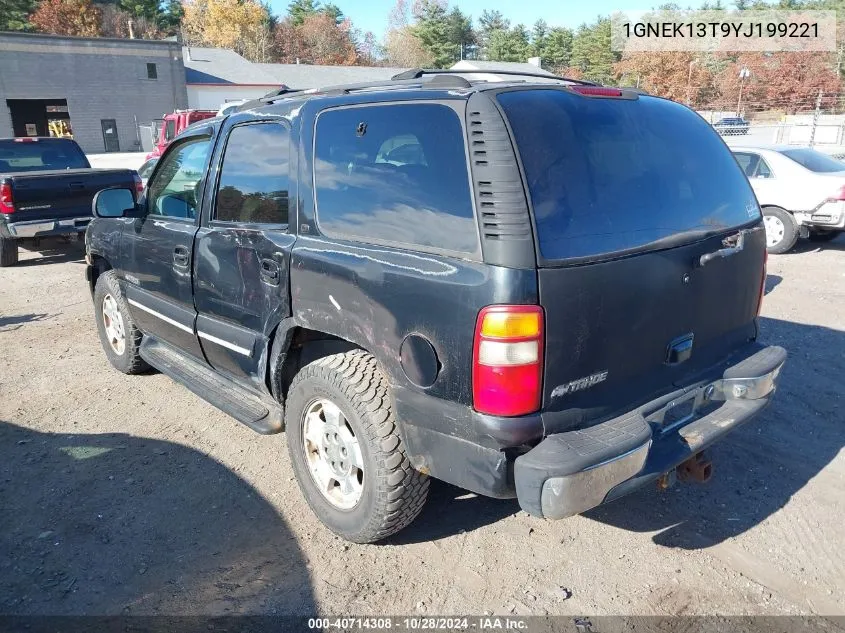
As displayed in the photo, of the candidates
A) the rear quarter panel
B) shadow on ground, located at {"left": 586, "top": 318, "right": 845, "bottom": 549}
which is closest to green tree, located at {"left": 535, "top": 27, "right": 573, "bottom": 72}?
shadow on ground, located at {"left": 586, "top": 318, "right": 845, "bottom": 549}

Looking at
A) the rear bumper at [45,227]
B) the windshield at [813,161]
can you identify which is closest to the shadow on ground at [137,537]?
the rear bumper at [45,227]

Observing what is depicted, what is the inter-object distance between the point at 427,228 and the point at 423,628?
161cm

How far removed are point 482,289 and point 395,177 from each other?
0.74 meters

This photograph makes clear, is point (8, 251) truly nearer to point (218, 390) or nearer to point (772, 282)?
point (218, 390)

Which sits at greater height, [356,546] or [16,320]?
[356,546]

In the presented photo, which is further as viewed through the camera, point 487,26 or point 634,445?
point 487,26

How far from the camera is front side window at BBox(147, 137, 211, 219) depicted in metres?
4.06

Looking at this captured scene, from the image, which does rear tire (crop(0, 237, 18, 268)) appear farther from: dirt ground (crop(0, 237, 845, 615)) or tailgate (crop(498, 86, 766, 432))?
tailgate (crop(498, 86, 766, 432))

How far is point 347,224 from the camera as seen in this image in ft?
9.77

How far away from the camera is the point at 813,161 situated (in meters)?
9.88

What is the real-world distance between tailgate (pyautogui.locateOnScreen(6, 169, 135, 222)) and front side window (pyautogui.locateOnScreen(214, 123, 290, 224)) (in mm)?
6788

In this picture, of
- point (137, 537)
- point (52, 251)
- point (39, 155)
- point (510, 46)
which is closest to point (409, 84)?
point (137, 537)

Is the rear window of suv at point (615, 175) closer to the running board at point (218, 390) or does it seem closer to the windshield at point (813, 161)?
the running board at point (218, 390)

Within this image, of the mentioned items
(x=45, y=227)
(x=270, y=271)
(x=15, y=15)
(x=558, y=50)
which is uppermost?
(x=15, y=15)
